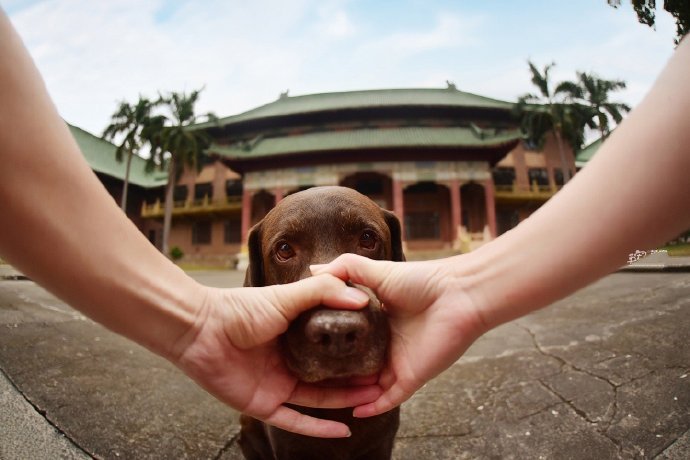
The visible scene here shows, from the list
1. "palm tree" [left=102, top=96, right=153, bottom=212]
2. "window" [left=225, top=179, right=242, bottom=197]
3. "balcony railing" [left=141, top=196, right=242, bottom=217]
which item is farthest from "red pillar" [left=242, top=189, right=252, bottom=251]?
"palm tree" [left=102, top=96, right=153, bottom=212]

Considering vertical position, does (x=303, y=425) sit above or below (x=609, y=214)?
below

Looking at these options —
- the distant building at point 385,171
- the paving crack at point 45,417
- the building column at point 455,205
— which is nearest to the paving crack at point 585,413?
the paving crack at point 45,417

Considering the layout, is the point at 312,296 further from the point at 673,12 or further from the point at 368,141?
the point at 368,141

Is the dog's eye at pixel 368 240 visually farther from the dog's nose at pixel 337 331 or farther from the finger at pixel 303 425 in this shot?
the finger at pixel 303 425

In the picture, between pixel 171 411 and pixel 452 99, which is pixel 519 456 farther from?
pixel 452 99

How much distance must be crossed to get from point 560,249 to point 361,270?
658 millimetres

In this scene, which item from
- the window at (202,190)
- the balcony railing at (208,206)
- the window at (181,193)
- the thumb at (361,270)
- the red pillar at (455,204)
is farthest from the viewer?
the window at (181,193)

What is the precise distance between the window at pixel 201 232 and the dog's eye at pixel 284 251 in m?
37.5

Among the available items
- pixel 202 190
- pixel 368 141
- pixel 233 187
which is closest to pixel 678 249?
pixel 368 141

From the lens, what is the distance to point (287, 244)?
6.73 ft

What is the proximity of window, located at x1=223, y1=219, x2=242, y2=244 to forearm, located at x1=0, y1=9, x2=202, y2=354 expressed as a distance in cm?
3597

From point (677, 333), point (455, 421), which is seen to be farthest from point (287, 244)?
point (677, 333)

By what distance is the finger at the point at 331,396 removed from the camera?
1.41 meters

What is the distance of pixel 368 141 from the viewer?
30.5 meters
